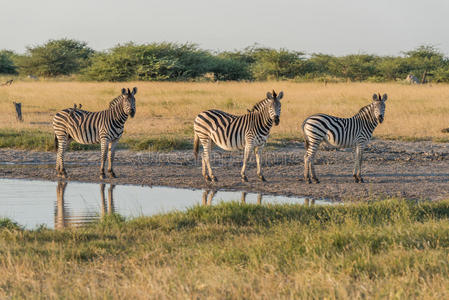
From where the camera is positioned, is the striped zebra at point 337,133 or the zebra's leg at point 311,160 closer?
the zebra's leg at point 311,160

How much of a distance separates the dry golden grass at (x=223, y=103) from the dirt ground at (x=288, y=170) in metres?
2.07

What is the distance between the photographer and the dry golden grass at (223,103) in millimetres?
17500

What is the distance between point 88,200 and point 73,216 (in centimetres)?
116

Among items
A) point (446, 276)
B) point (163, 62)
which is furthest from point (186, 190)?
point (163, 62)

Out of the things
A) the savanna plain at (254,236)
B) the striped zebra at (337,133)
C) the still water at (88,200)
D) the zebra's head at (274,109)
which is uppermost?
the zebra's head at (274,109)

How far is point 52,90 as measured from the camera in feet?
91.1

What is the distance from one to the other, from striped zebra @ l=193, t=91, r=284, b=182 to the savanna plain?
48cm

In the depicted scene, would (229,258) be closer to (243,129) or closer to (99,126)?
(243,129)

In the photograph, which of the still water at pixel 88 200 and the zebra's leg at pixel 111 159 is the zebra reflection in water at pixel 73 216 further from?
the zebra's leg at pixel 111 159

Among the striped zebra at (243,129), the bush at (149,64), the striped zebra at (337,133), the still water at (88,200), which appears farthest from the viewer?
the bush at (149,64)

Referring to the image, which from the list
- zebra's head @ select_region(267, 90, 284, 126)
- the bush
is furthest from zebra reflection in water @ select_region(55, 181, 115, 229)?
the bush

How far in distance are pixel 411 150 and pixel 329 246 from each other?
967cm

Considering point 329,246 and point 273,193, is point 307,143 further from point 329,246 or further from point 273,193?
point 329,246

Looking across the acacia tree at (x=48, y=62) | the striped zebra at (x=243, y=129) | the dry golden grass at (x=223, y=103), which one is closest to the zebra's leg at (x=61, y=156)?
the striped zebra at (x=243, y=129)
